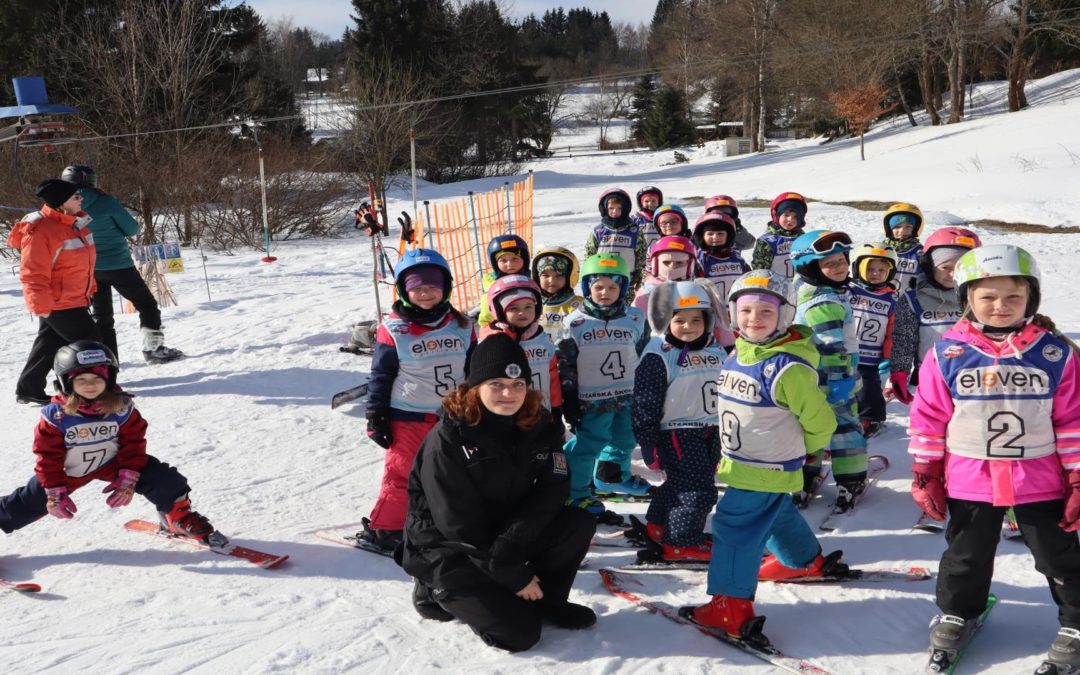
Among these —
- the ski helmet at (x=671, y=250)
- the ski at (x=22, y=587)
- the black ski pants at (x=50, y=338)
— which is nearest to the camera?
the ski at (x=22, y=587)

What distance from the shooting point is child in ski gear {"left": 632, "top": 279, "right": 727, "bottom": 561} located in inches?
161

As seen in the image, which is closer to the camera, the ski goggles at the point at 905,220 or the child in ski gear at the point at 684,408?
the child in ski gear at the point at 684,408

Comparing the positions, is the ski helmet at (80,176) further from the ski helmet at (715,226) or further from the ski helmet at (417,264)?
the ski helmet at (715,226)

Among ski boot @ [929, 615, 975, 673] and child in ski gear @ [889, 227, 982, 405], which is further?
child in ski gear @ [889, 227, 982, 405]

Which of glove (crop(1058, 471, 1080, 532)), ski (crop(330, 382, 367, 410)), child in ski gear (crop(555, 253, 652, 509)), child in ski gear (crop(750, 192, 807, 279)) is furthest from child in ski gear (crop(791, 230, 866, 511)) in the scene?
ski (crop(330, 382, 367, 410))

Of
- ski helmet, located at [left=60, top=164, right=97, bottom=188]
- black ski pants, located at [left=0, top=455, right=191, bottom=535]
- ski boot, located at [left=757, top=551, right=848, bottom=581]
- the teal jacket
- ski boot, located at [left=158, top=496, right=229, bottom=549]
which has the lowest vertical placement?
ski boot, located at [left=757, top=551, right=848, bottom=581]

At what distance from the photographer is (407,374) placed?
448cm

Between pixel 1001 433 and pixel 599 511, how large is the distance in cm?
231

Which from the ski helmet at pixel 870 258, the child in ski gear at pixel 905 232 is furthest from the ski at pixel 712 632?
the child in ski gear at pixel 905 232

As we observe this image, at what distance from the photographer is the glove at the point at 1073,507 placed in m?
2.95

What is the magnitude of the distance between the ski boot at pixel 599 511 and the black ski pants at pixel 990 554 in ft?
6.10

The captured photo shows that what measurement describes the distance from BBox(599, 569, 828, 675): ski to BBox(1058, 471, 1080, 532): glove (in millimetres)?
1044

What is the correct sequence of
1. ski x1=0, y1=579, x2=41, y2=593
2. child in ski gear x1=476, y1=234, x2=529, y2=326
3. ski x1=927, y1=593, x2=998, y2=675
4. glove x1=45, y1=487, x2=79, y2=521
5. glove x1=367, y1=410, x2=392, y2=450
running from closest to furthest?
ski x1=927, y1=593, x2=998, y2=675 → ski x1=0, y1=579, x2=41, y2=593 → glove x1=45, y1=487, x2=79, y2=521 → glove x1=367, y1=410, x2=392, y2=450 → child in ski gear x1=476, y1=234, x2=529, y2=326

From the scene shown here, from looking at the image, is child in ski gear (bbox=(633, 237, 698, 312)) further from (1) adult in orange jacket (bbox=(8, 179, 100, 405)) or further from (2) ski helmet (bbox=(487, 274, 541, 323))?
(1) adult in orange jacket (bbox=(8, 179, 100, 405))
